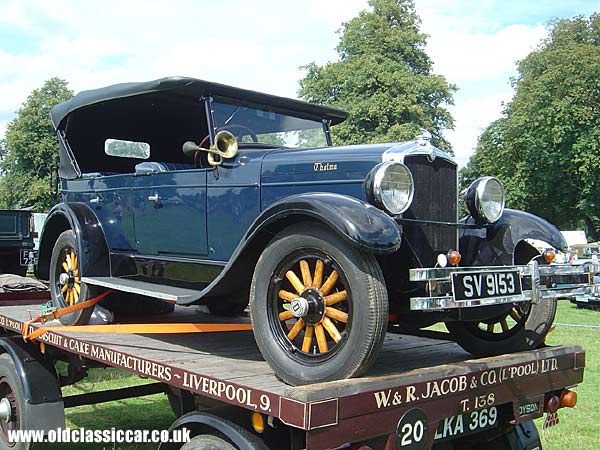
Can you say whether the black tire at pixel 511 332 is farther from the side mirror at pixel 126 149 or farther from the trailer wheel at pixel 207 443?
the side mirror at pixel 126 149

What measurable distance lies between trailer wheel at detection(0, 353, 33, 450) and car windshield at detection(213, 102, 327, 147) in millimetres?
2370

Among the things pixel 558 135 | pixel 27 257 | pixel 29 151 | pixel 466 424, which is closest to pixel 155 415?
pixel 466 424

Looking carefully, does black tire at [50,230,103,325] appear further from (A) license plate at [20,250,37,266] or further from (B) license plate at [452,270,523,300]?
(A) license plate at [20,250,37,266]

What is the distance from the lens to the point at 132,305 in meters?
5.62

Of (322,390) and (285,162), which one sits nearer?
(322,390)

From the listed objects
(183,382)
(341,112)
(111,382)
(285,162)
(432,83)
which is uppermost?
(432,83)

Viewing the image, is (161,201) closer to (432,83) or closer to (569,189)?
(432,83)

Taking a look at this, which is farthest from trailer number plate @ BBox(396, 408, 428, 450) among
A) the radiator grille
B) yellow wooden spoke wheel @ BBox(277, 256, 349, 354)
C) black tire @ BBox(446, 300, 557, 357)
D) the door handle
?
the door handle

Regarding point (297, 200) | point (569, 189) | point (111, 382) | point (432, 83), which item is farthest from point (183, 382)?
point (569, 189)

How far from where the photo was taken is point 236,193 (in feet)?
13.4

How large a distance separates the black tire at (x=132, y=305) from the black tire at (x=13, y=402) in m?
0.90

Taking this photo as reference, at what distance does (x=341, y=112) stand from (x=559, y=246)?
7.56ft

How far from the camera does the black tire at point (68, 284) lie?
4.97 meters

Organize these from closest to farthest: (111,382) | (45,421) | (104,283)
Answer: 1. (45,421)
2. (104,283)
3. (111,382)
